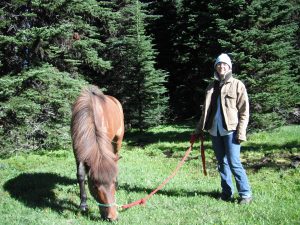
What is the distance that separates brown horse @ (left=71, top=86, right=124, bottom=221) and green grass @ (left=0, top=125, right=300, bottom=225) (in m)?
0.51

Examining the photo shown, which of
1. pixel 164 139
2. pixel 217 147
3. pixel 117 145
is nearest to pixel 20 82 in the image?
pixel 117 145

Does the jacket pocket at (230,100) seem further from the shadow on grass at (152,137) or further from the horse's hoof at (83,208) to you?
the shadow on grass at (152,137)

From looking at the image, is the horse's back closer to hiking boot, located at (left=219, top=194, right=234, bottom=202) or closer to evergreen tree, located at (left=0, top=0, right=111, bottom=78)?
hiking boot, located at (left=219, top=194, right=234, bottom=202)

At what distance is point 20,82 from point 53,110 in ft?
6.95

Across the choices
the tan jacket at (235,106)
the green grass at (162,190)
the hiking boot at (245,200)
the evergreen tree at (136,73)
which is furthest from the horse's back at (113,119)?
the evergreen tree at (136,73)

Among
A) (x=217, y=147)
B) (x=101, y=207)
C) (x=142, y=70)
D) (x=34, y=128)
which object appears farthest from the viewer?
(x=142, y=70)

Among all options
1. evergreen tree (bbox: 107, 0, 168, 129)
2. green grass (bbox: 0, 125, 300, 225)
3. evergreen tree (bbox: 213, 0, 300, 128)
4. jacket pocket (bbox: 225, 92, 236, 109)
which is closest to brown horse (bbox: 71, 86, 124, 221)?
green grass (bbox: 0, 125, 300, 225)

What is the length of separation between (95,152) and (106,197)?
73 centimetres

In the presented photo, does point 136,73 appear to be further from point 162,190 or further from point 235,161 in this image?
point 235,161

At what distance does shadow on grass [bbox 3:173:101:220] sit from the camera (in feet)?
23.2

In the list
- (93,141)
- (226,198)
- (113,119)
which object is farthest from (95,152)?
(226,198)

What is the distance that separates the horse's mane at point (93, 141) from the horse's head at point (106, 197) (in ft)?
0.26

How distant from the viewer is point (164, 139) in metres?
17.6

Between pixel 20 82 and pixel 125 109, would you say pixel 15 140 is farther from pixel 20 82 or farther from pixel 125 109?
pixel 125 109
